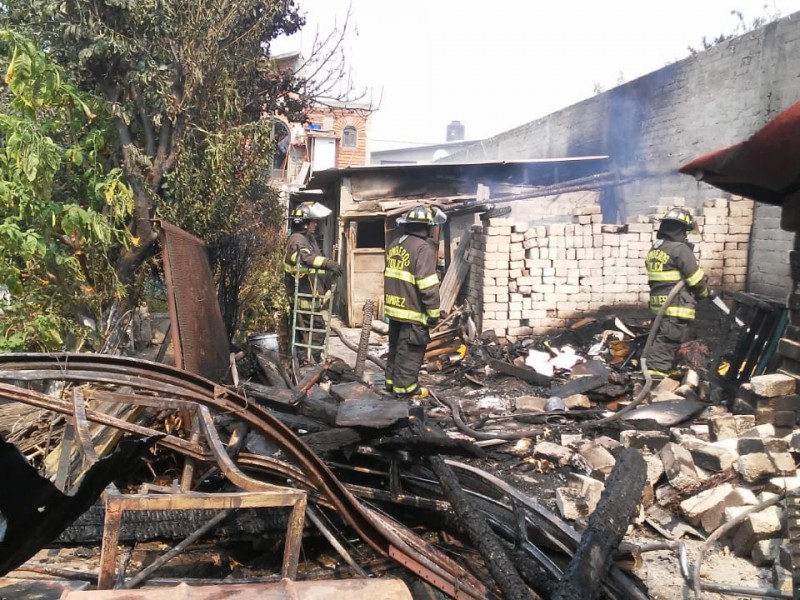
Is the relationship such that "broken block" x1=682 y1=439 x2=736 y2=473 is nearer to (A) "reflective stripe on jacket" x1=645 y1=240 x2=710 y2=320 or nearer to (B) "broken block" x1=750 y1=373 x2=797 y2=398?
(B) "broken block" x1=750 y1=373 x2=797 y2=398

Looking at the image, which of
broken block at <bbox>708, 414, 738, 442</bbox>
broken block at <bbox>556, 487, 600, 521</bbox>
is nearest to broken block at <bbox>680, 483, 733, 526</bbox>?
broken block at <bbox>556, 487, 600, 521</bbox>

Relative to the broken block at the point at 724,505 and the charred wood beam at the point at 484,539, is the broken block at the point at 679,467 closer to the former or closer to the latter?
the broken block at the point at 724,505

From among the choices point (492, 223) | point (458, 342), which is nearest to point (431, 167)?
point (492, 223)

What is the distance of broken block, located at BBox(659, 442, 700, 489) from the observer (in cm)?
482

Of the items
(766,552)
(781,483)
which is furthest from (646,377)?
(766,552)

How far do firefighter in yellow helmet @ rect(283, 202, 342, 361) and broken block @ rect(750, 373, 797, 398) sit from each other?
18.2 feet

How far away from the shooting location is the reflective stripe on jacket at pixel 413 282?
7.26m

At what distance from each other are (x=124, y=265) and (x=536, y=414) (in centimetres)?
465

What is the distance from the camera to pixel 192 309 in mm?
5117

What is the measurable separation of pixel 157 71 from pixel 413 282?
343cm

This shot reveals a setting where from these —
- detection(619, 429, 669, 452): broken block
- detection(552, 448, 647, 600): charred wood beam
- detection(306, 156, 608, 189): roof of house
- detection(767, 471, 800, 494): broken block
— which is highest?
detection(306, 156, 608, 189): roof of house

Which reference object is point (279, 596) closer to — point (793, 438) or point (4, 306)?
point (793, 438)

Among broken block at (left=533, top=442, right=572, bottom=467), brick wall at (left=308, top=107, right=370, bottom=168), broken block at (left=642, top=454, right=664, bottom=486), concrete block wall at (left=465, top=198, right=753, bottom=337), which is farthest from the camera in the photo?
brick wall at (left=308, top=107, right=370, bottom=168)

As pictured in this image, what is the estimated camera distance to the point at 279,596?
6.59ft
